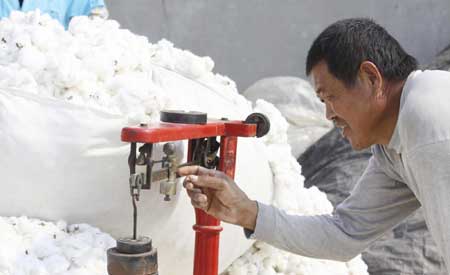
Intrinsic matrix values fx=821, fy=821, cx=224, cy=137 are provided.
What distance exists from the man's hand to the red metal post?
2cm

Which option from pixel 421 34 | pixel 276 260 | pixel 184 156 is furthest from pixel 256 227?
pixel 421 34

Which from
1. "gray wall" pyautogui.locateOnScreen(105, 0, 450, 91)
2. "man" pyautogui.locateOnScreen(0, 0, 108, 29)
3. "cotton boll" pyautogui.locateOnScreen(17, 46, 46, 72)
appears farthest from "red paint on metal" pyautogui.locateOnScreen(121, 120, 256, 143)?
"gray wall" pyautogui.locateOnScreen(105, 0, 450, 91)

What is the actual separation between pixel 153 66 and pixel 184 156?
0.96ft

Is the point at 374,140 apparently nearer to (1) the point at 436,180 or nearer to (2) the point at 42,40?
(1) the point at 436,180

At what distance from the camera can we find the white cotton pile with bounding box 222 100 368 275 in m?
1.91

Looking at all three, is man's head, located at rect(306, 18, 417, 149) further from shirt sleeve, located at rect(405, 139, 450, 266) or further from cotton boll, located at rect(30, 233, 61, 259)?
cotton boll, located at rect(30, 233, 61, 259)

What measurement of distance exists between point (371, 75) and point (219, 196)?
0.38m

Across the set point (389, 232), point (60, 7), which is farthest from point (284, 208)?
point (389, 232)

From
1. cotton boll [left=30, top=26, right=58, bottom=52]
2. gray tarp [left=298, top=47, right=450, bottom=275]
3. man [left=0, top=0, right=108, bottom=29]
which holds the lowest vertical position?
gray tarp [left=298, top=47, right=450, bottom=275]

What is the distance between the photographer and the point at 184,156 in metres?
1.62

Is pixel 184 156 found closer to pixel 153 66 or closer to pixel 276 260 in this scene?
pixel 153 66

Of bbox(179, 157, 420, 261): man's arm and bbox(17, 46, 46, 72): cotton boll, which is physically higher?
bbox(17, 46, 46, 72): cotton boll

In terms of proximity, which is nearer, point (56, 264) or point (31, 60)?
point (56, 264)

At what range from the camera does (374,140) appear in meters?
1.65
